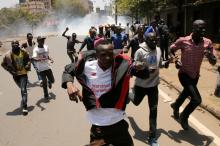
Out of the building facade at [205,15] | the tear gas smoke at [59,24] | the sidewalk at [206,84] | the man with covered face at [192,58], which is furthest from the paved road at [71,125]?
the tear gas smoke at [59,24]

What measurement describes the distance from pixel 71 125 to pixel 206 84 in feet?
15.7

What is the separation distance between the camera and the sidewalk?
846 cm

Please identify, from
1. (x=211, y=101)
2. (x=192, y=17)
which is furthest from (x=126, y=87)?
(x=192, y=17)

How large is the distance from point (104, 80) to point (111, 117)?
1.19 ft

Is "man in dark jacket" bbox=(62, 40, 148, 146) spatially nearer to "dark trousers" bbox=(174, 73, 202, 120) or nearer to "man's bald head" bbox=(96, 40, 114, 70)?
"man's bald head" bbox=(96, 40, 114, 70)

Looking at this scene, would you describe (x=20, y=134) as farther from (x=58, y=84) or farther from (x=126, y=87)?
(x=58, y=84)

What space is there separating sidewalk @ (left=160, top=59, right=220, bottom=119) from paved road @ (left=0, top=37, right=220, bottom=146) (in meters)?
0.18

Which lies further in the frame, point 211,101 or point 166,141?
point 211,101

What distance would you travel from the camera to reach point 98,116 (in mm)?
4090

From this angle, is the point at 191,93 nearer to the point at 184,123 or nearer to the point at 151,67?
the point at 184,123

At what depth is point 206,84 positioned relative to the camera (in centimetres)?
1127

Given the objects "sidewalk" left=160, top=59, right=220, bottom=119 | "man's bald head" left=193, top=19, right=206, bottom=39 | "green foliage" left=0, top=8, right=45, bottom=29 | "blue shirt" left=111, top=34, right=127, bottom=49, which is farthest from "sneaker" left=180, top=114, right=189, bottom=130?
"green foliage" left=0, top=8, right=45, bottom=29

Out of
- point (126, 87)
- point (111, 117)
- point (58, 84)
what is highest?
point (126, 87)

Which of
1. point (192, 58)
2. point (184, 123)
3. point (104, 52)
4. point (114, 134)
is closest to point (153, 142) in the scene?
point (184, 123)
